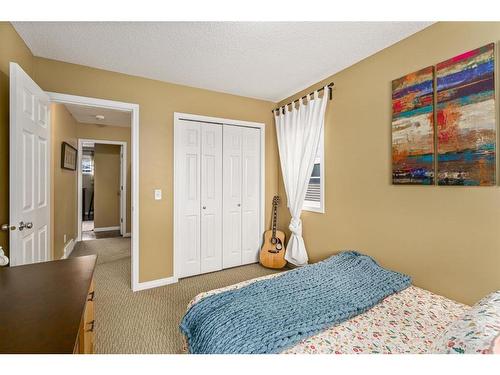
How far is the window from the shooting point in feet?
9.11

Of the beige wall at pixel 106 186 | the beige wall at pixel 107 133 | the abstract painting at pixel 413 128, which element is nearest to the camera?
the abstract painting at pixel 413 128

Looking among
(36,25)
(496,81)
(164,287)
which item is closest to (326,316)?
(496,81)

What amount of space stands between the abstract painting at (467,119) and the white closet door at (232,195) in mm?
2261

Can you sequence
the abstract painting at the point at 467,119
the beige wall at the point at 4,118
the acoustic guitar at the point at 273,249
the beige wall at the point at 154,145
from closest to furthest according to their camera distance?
the abstract painting at the point at 467,119
the beige wall at the point at 4,118
the beige wall at the point at 154,145
the acoustic guitar at the point at 273,249

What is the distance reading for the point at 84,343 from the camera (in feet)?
3.50

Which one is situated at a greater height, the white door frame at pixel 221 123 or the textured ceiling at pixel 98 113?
the textured ceiling at pixel 98 113

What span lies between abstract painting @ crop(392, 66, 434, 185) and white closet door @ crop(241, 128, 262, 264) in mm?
1876

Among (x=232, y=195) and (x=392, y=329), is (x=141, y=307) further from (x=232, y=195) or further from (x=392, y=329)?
(x=392, y=329)

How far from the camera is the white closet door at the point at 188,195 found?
295 cm

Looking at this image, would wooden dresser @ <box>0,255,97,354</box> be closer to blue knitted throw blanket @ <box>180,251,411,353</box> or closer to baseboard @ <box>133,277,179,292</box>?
blue knitted throw blanket @ <box>180,251,411,353</box>

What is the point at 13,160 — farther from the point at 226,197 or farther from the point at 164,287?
the point at 226,197

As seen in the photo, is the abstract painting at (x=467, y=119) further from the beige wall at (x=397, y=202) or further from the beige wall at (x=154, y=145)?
the beige wall at (x=154, y=145)

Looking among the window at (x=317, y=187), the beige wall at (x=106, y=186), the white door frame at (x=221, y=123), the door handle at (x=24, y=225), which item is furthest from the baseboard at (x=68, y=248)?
the window at (x=317, y=187)
